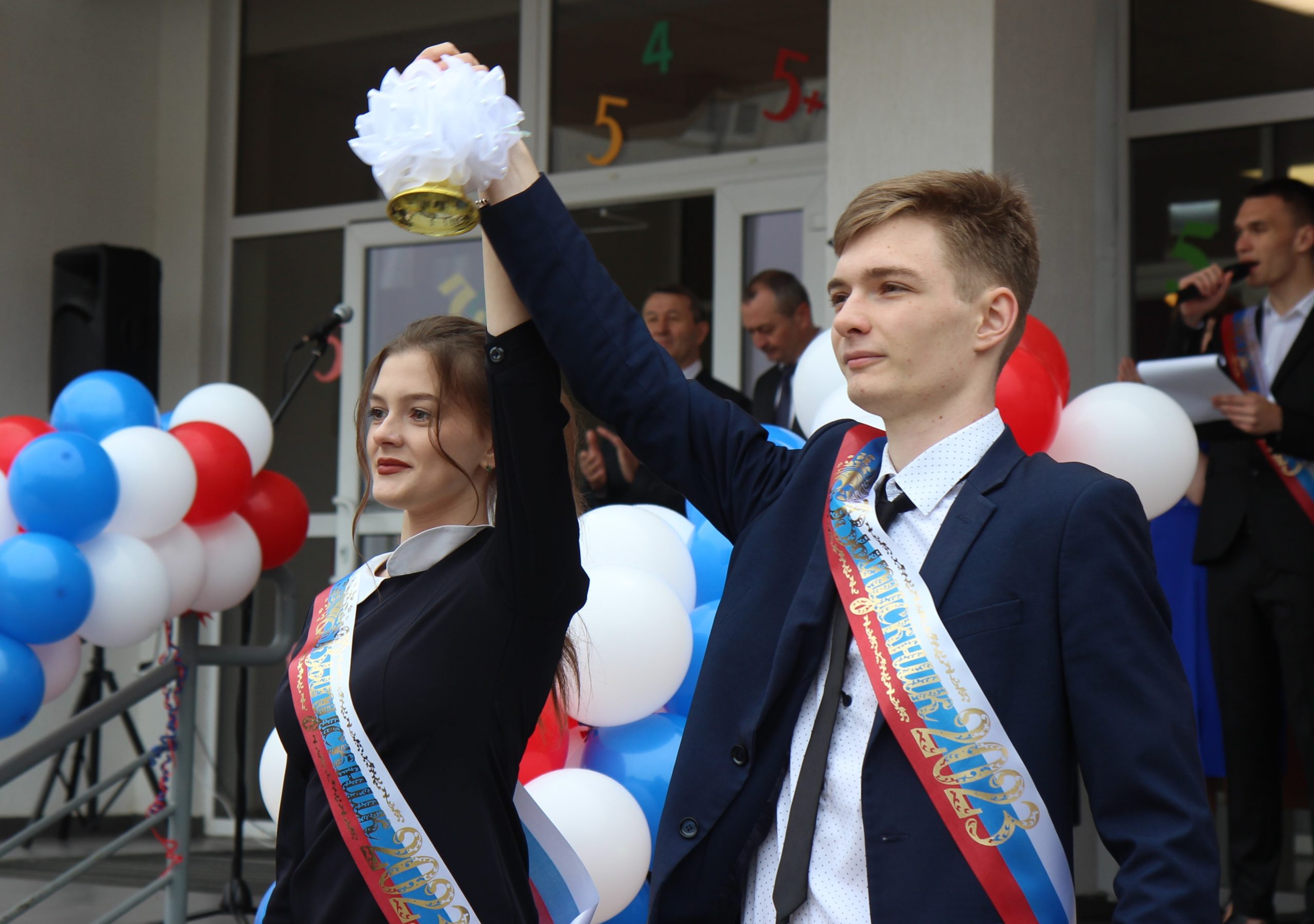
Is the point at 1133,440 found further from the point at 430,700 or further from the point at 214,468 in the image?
the point at 214,468

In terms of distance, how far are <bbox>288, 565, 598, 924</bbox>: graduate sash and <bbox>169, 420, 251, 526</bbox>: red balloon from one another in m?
1.82

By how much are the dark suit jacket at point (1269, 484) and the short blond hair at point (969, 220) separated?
7.87 ft

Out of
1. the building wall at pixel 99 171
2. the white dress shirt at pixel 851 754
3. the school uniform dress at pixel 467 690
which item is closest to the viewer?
the white dress shirt at pixel 851 754

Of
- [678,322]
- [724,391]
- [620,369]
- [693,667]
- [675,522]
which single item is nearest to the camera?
[620,369]

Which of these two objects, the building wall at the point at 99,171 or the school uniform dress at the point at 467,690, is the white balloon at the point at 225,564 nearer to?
the school uniform dress at the point at 467,690

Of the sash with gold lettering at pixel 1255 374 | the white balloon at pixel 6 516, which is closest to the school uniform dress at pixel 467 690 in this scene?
the white balloon at pixel 6 516

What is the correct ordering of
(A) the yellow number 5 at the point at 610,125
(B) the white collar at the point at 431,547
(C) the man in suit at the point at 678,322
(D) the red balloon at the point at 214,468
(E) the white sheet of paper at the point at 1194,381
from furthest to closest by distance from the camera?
(A) the yellow number 5 at the point at 610,125
(C) the man in suit at the point at 678,322
(D) the red balloon at the point at 214,468
(E) the white sheet of paper at the point at 1194,381
(B) the white collar at the point at 431,547

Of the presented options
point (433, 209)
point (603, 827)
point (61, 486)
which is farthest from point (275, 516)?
point (433, 209)

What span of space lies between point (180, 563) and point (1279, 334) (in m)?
2.83

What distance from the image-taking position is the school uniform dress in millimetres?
1485

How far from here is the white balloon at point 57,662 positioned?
121 inches

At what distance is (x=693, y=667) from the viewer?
253 centimetres

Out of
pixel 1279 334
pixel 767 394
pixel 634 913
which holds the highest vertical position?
pixel 1279 334

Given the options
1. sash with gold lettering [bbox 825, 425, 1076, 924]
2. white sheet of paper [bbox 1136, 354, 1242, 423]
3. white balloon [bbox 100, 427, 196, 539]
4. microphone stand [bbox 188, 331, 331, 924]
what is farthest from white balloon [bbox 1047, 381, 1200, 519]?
microphone stand [bbox 188, 331, 331, 924]
